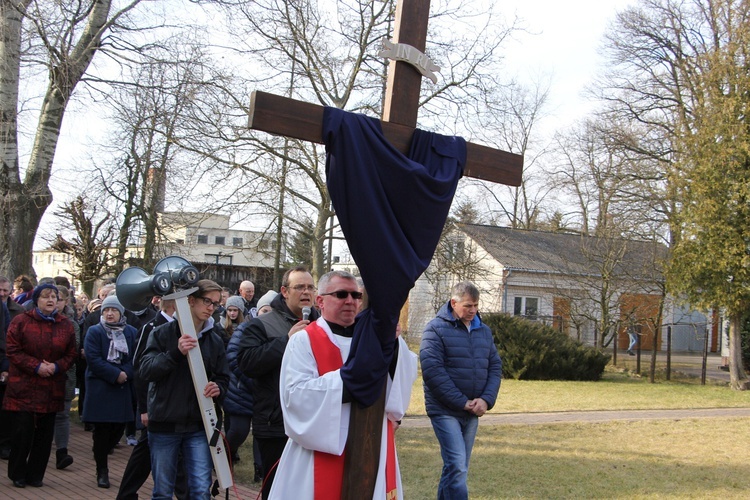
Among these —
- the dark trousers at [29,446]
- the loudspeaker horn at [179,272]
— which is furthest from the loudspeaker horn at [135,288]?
the dark trousers at [29,446]

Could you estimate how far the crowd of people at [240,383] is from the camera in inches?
146

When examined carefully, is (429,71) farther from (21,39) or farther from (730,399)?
(730,399)

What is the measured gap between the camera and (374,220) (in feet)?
11.5

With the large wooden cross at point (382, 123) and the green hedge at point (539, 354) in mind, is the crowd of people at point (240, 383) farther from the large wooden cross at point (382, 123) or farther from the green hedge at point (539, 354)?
the green hedge at point (539, 354)

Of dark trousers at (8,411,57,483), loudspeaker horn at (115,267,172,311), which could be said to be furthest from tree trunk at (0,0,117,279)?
loudspeaker horn at (115,267,172,311)

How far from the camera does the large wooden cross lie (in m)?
3.41

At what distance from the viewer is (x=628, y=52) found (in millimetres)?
32969

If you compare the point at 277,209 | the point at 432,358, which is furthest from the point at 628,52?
the point at 432,358

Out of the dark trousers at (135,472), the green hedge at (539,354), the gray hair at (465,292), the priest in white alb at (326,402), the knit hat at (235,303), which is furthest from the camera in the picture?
the green hedge at (539,354)

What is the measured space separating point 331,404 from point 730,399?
17.2m

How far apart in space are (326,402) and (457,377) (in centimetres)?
309

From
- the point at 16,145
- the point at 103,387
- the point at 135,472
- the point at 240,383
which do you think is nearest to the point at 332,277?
the point at 135,472

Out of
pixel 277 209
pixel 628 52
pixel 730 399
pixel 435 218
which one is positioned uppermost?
pixel 628 52

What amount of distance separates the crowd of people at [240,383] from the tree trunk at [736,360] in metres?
15.8
